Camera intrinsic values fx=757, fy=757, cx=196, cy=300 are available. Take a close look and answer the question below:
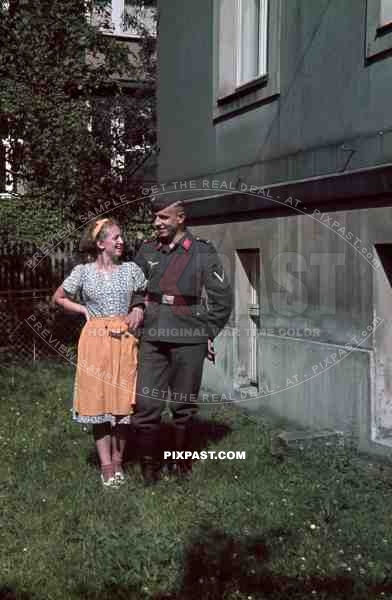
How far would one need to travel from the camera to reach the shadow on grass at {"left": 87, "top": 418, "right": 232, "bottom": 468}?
633 centimetres

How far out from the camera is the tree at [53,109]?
37.1 feet

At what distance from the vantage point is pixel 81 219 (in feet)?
42.3

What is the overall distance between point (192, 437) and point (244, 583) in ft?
9.99

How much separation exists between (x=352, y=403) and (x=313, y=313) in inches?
44.8

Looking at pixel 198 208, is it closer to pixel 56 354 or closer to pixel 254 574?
pixel 56 354

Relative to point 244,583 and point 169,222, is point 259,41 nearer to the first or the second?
point 169,222

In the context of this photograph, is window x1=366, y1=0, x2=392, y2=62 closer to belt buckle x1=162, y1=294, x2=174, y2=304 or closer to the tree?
belt buckle x1=162, y1=294, x2=174, y2=304

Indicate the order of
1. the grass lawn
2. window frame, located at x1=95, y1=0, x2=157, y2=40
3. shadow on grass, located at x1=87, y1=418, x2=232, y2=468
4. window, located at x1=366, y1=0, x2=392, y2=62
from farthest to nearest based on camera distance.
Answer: window frame, located at x1=95, y1=0, x2=157, y2=40 < shadow on grass, located at x1=87, y1=418, x2=232, y2=468 < window, located at x1=366, y1=0, x2=392, y2=62 < the grass lawn

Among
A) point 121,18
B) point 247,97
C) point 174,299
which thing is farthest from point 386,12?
point 121,18

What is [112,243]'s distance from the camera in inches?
215

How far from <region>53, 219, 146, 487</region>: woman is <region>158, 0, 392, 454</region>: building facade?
7.06 ft

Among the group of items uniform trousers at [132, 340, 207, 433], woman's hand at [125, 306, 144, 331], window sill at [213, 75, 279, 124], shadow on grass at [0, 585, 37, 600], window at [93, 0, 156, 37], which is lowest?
shadow on grass at [0, 585, 37, 600]

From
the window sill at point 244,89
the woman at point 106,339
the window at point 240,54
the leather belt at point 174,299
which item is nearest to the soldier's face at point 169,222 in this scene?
the woman at point 106,339

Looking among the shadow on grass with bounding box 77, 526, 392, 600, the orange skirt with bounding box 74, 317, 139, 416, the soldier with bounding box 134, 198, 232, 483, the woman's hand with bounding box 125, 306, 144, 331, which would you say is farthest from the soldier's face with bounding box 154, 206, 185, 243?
the shadow on grass with bounding box 77, 526, 392, 600
